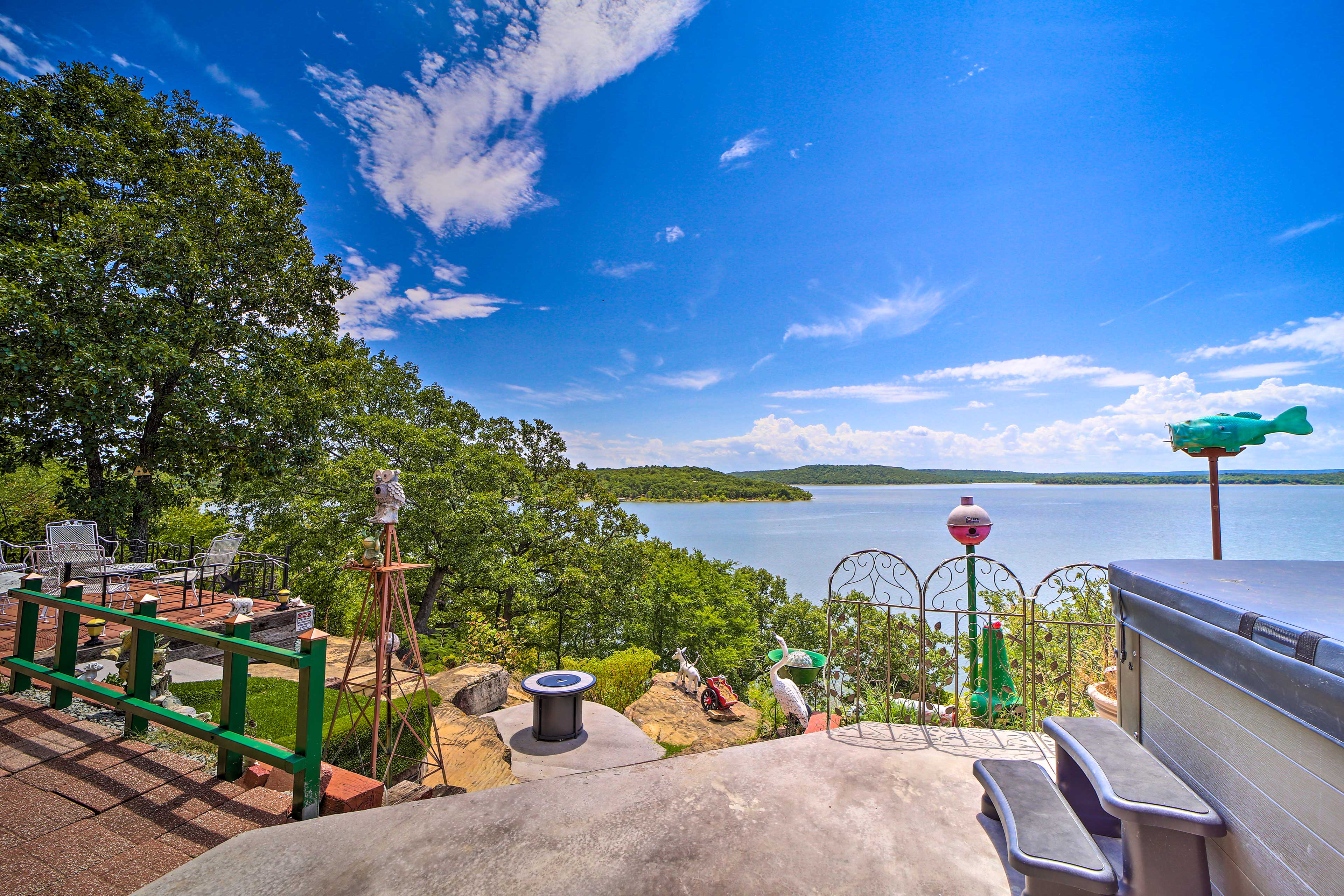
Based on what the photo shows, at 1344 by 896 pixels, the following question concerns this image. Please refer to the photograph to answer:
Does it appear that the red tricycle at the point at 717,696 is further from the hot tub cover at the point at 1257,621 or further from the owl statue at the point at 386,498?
the hot tub cover at the point at 1257,621

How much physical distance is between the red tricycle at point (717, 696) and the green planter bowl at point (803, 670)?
3491 millimetres

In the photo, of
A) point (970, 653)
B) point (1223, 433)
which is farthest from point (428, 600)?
point (1223, 433)

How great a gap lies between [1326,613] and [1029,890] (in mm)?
1572

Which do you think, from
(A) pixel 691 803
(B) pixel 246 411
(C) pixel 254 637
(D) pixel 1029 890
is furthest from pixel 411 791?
(B) pixel 246 411

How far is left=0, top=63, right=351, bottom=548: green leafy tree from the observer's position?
8.73 metres

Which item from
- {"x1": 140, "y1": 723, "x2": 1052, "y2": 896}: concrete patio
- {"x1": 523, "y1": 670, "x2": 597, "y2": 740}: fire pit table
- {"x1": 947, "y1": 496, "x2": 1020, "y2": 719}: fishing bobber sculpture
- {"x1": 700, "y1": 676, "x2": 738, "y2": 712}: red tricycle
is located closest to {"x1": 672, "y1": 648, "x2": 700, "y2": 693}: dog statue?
{"x1": 700, "y1": 676, "x2": 738, "y2": 712}: red tricycle

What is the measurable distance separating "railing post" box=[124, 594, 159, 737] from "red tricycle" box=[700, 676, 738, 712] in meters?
7.64

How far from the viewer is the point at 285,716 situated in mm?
6000

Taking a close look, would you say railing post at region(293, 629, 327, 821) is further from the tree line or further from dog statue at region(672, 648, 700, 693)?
the tree line

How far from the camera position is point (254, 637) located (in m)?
7.46

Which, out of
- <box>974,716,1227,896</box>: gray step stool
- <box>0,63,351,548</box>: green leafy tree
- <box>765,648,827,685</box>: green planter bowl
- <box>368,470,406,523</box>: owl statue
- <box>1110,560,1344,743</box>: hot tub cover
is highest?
<box>0,63,351,548</box>: green leafy tree

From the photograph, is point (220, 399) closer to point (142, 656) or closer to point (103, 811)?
point (142, 656)

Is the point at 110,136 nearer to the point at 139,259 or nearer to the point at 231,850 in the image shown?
the point at 139,259

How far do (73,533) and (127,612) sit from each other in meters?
2.63
